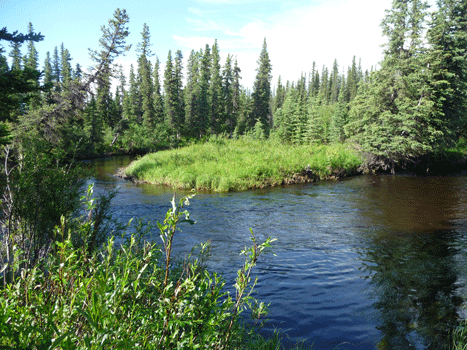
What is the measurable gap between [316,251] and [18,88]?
8982 millimetres

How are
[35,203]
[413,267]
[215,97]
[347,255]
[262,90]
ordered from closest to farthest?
[35,203], [413,267], [347,255], [262,90], [215,97]

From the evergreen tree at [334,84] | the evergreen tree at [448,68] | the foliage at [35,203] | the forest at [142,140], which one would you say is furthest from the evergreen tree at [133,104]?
the evergreen tree at [334,84]

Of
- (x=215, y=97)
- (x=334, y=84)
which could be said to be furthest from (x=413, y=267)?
(x=334, y=84)

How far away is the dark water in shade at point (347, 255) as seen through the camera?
5047mm

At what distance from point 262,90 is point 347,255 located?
4702cm

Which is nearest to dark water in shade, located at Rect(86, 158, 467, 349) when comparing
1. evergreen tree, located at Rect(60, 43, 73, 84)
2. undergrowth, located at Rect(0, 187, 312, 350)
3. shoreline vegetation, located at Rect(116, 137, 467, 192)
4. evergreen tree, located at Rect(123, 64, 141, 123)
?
shoreline vegetation, located at Rect(116, 137, 467, 192)

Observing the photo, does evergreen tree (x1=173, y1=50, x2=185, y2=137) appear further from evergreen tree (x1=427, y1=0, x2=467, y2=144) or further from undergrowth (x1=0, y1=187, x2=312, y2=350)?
undergrowth (x1=0, y1=187, x2=312, y2=350)

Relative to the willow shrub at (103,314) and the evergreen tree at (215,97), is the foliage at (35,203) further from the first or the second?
the evergreen tree at (215,97)

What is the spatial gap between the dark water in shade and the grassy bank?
220 centimetres

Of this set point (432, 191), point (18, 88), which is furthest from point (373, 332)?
point (432, 191)

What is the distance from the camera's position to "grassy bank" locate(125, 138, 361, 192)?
60.3 feet

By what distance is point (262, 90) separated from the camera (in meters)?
52.1

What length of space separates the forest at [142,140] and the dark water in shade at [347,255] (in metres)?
1.16

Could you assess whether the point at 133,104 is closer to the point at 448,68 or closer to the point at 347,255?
the point at 448,68
